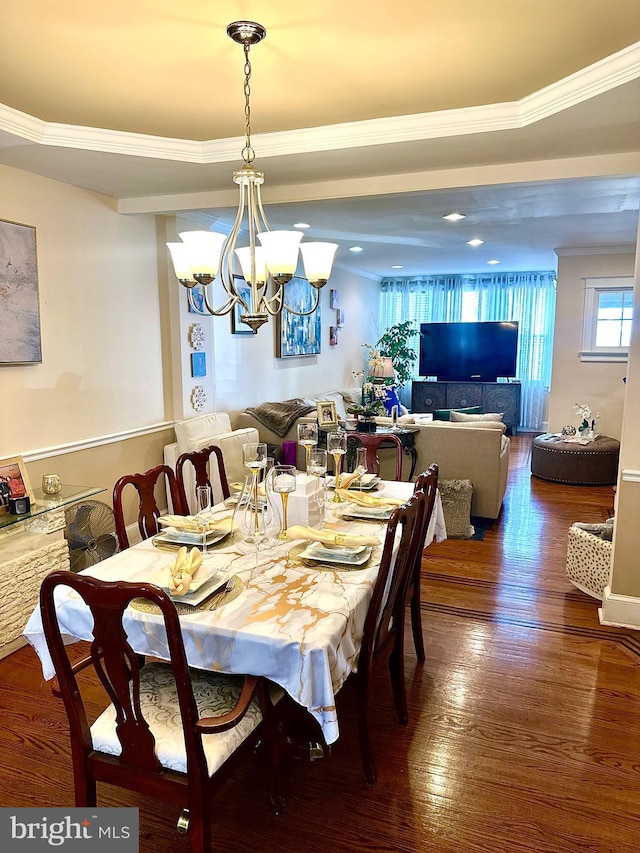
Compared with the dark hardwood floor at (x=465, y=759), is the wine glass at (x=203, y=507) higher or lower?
higher

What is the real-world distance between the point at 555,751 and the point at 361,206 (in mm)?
3622

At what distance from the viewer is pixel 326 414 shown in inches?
200

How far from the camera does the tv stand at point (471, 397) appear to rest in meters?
8.82

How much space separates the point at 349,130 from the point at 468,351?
6628 millimetres

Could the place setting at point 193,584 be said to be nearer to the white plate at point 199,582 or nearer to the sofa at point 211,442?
the white plate at point 199,582

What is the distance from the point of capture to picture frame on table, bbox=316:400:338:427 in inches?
197

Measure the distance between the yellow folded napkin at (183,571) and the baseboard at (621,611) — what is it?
7.65ft

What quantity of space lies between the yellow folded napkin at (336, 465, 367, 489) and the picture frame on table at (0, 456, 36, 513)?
158 centimetres

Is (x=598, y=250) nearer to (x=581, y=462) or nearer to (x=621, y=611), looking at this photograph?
(x=581, y=462)

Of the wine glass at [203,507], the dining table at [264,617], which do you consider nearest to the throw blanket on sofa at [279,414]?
the wine glass at [203,507]

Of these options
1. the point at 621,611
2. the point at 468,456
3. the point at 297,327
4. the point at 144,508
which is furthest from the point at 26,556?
the point at 297,327

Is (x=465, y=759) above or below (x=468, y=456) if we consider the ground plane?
below

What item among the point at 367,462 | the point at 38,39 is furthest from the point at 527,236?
the point at 38,39

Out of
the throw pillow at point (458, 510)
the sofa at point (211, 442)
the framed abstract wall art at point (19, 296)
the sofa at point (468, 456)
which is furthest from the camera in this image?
the sofa at point (468, 456)
